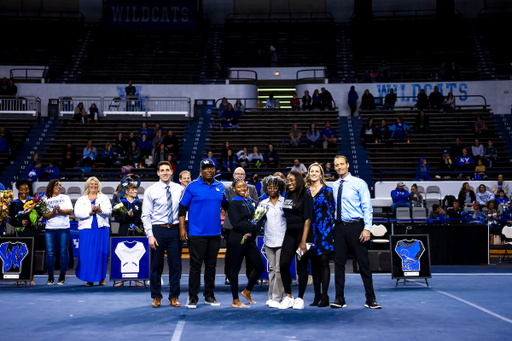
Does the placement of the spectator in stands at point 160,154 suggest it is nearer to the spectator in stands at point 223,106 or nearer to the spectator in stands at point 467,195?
the spectator in stands at point 223,106

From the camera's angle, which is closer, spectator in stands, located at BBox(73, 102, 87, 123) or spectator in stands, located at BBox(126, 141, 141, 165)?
spectator in stands, located at BBox(126, 141, 141, 165)

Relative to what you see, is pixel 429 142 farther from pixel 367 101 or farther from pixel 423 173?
pixel 367 101

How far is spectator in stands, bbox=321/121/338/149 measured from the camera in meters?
25.3

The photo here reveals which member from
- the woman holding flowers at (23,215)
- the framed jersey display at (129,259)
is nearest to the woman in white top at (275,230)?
the framed jersey display at (129,259)

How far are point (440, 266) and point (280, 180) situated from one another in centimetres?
792

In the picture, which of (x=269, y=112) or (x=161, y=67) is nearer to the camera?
(x=269, y=112)

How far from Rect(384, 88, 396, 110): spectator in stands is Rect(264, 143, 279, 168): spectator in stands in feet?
26.5

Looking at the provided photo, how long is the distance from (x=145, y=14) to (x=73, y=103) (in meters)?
9.22

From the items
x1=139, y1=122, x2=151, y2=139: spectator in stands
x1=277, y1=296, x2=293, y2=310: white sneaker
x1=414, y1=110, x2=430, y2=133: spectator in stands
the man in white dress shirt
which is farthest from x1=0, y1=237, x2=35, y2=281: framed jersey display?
x1=414, y1=110, x2=430, y2=133: spectator in stands

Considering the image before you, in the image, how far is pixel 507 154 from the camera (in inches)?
982

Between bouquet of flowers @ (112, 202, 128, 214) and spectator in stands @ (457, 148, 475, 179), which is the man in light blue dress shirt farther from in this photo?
spectator in stands @ (457, 148, 475, 179)


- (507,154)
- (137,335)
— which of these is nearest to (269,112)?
(507,154)

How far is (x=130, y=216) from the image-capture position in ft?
35.5

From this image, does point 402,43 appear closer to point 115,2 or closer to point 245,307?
point 115,2
